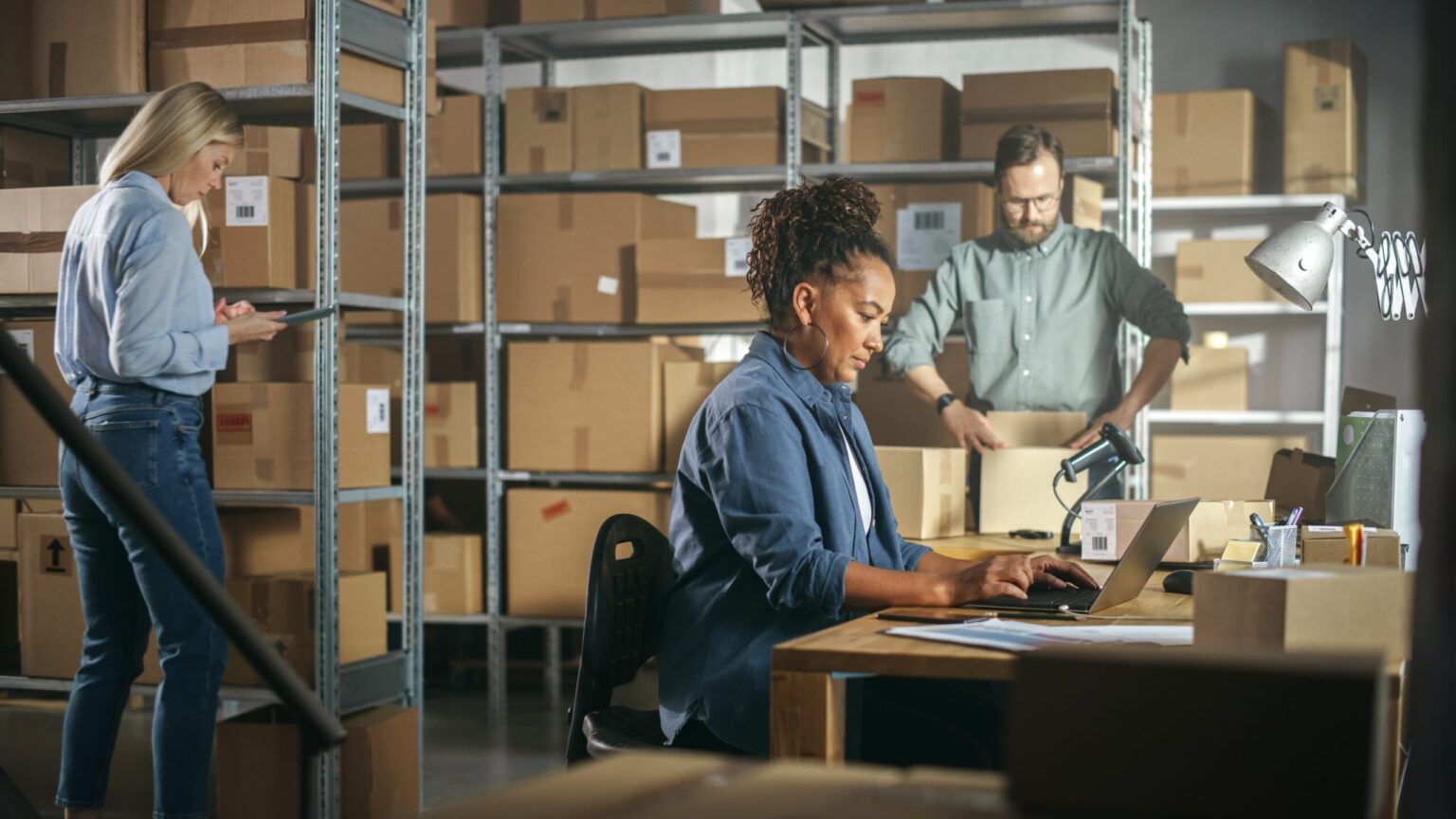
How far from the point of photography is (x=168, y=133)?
2.85m

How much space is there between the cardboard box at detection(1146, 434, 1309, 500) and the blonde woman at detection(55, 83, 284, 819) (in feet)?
12.9

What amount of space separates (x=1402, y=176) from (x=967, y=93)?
8.15 ft

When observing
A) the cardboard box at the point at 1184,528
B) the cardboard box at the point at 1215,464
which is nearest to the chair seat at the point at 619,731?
the cardboard box at the point at 1184,528

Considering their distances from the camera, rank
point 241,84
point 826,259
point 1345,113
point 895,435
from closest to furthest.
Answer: point 826,259 < point 241,84 < point 895,435 < point 1345,113

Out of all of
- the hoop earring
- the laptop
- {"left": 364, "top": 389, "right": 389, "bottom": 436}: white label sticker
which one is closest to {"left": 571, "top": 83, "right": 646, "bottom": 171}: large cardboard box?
{"left": 364, "top": 389, "right": 389, "bottom": 436}: white label sticker

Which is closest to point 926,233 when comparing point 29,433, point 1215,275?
point 1215,275

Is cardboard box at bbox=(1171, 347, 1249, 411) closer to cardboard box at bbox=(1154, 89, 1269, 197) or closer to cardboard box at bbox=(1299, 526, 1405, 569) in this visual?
cardboard box at bbox=(1154, 89, 1269, 197)

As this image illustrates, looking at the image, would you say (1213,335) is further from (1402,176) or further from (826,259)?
(826,259)

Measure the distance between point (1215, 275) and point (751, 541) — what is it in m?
4.36

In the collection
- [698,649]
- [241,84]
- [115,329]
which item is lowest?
[698,649]

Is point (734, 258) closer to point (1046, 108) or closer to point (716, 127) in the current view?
point (716, 127)

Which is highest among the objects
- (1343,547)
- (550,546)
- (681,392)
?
(681,392)

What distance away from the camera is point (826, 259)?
2146 millimetres

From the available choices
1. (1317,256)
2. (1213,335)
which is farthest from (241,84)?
(1213,335)
